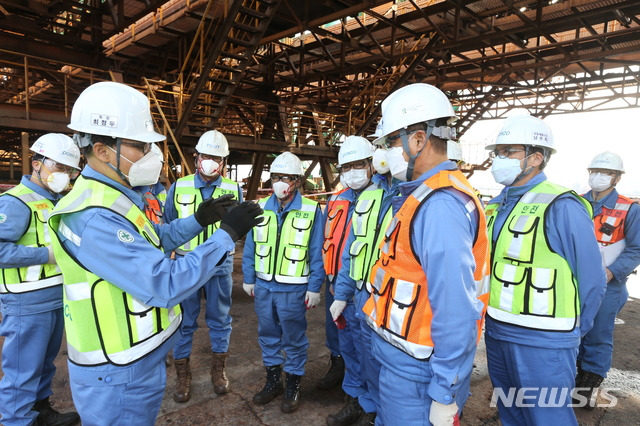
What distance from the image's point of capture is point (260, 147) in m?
10.3

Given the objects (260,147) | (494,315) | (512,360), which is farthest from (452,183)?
(260,147)

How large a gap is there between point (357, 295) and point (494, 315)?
1130 mm

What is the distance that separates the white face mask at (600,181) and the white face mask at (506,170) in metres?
2.25

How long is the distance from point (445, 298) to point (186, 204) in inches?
126

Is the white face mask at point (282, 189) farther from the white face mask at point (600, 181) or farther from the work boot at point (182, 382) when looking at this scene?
the white face mask at point (600, 181)

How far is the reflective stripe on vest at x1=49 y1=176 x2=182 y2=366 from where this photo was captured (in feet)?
5.96

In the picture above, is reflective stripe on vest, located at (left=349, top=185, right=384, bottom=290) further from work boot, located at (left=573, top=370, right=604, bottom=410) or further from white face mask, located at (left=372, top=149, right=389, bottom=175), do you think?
work boot, located at (left=573, top=370, right=604, bottom=410)

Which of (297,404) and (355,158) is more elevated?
(355,158)

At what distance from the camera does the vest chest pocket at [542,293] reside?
2.41 metres

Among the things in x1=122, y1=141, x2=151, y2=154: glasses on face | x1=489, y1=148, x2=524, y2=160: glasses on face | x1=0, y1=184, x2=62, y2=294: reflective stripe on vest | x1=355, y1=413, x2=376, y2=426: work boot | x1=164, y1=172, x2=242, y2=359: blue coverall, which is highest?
x1=489, y1=148, x2=524, y2=160: glasses on face

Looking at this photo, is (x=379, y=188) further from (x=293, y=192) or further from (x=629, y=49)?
(x=629, y=49)

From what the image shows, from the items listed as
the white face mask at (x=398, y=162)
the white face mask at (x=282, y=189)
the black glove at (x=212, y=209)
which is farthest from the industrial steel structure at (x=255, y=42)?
the white face mask at (x=398, y=162)

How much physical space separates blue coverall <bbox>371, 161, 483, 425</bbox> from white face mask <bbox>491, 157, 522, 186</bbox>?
1.26m
